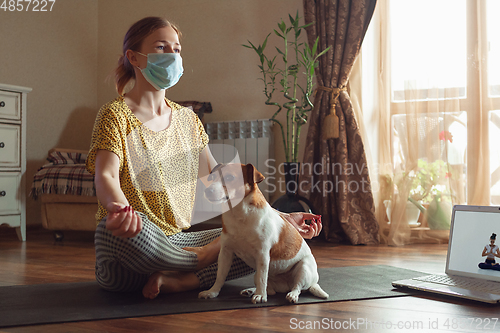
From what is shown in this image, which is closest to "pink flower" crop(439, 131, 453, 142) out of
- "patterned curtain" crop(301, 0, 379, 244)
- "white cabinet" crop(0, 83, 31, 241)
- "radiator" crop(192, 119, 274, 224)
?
"patterned curtain" crop(301, 0, 379, 244)

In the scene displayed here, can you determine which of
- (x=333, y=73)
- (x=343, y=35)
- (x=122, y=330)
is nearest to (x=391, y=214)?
(x=333, y=73)

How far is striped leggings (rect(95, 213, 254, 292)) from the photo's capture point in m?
1.31

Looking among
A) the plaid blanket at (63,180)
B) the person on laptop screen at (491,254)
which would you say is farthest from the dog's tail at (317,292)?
the plaid blanket at (63,180)

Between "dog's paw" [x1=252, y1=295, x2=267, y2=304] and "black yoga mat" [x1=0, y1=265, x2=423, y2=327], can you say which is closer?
"black yoga mat" [x1=0, y1=265, x2=423, y2=327]

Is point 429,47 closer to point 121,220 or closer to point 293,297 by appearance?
point 293,297

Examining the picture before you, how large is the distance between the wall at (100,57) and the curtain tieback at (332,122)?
0.41 m

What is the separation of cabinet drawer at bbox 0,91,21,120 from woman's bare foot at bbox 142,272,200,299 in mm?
2130

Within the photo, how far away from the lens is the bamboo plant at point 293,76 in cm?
303

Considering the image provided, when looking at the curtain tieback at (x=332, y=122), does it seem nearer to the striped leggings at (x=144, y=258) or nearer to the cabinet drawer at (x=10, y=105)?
the striped leggings at (x=144, y=258)

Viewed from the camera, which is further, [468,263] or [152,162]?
[468,263]

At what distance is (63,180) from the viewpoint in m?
3.11

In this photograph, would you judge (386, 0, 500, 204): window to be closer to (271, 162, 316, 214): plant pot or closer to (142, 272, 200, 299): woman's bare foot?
(271, 162, 316, 214): plant pot

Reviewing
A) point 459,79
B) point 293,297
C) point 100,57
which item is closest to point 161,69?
point 293,297

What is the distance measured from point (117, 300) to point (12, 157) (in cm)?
211
